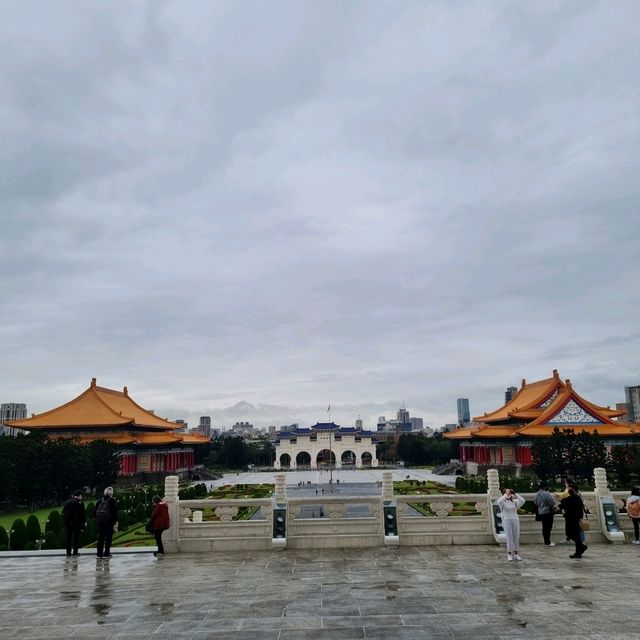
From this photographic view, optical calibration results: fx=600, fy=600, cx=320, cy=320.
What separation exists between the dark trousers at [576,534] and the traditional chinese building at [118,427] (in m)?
45.8

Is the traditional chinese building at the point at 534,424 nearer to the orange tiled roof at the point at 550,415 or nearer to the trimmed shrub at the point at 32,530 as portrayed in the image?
the orange tiled roof at the point at 550,415

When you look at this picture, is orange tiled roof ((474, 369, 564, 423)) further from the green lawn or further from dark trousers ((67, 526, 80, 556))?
dark trousers ((67, 526, 80, 556))

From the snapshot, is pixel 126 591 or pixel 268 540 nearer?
pixel 126 591

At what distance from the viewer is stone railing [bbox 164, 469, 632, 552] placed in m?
15.5

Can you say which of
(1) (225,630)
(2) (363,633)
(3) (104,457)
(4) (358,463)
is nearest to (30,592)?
(1) (225,630)

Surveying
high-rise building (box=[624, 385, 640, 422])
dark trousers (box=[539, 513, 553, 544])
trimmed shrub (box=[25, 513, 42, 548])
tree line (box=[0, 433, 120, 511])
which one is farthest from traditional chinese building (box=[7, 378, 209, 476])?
high-rise building (box=[624, 385, 640, 422])

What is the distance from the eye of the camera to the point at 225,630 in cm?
857

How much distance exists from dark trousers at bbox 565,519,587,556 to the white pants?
1.37 meters

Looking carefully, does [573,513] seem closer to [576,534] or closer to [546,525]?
[576,534]

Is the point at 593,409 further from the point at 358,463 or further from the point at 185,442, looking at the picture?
the point at 358,463

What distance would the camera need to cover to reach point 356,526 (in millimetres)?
15875

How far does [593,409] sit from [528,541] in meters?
43.0

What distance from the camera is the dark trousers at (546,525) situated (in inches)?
591

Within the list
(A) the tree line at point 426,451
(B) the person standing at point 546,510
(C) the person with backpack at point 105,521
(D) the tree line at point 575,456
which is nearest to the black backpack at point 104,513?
(C) the person with backpack at point 105,521
